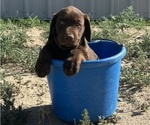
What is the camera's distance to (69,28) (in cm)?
365

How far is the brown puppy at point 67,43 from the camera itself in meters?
3.58

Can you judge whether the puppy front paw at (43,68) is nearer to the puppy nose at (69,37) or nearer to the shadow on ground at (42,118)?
the puppy nose at (69,37)

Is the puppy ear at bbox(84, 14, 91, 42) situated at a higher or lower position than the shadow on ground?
higher

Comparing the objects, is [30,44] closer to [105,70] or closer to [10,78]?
[10,78]

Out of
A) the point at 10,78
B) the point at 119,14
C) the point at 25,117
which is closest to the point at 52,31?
the point at 25,117

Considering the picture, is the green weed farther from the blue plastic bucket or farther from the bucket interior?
the bucket interior

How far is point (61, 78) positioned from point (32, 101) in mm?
853

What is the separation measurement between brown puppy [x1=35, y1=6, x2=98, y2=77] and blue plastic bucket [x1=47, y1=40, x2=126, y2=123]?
9 centimetres

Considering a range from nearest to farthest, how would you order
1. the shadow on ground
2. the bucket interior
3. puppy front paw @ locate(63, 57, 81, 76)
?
puppy front paw @ locate(63, 57, 81, 76) → the shadow on ground → the bucket interior

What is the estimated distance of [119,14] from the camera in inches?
298

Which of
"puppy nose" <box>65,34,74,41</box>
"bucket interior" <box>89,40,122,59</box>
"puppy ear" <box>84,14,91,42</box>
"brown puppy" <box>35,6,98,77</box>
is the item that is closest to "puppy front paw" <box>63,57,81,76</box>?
"brown puppy" <box>35,6,98,77</box>

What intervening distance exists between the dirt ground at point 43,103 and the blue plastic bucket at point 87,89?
144 millimetres

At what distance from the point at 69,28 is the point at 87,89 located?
1.77ft

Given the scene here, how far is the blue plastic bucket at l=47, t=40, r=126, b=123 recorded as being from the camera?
3691 millimetres
